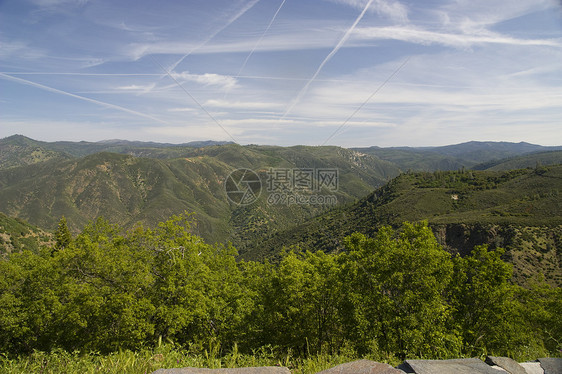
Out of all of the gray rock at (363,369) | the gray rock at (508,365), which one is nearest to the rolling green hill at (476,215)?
the gray rock at (508,365)

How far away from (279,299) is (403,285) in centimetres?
707

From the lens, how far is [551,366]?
575 centimetres

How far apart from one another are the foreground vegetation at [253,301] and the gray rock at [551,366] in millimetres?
5517

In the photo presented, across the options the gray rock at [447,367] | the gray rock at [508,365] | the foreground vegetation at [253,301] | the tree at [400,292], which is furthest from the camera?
the foreground vegetation at [253,301]

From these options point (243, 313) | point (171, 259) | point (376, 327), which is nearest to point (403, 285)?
point (376, 327)

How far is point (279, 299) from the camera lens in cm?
1661

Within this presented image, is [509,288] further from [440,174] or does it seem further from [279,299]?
[440,174]

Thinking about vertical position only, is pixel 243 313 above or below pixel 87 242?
below

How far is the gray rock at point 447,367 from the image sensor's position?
523 cm

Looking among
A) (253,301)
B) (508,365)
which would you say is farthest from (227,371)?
(253,301)

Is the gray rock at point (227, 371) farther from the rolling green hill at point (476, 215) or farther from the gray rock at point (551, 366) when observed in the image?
the rolling green hill at point (476, 215)

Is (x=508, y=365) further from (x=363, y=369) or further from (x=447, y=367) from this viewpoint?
(x=363, y=369)

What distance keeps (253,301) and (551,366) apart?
563 inches

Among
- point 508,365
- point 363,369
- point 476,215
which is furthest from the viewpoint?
point 476,215
